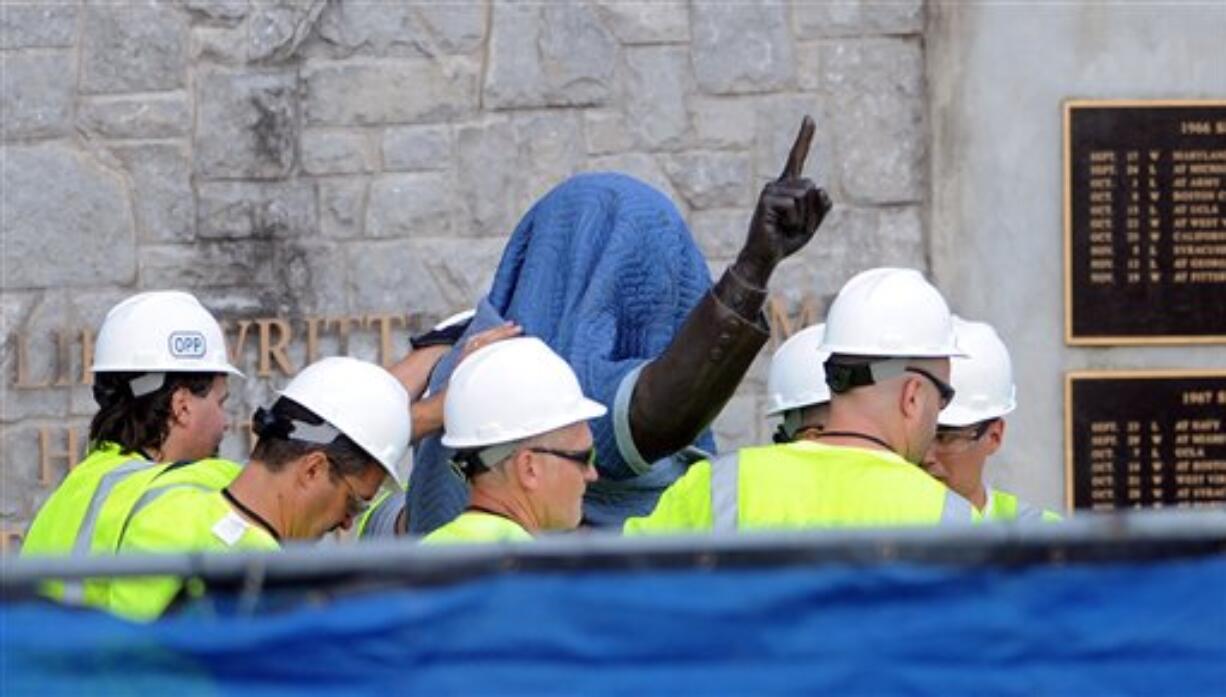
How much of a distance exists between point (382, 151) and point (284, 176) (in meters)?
0.32

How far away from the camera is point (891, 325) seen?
5.65 meters

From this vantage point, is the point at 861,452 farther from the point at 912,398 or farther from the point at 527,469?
the point at 527,469

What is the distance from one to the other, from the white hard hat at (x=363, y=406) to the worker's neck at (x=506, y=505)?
1.83ft

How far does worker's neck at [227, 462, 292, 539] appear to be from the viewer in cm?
566

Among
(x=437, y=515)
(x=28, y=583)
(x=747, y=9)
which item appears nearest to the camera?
(x=28, y=583)

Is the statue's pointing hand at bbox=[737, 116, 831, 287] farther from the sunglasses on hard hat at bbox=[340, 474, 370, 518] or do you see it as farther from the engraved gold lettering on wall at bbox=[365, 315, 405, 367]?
the engraved gold lettering on wall at bbox=[365, 315, 405, 367]

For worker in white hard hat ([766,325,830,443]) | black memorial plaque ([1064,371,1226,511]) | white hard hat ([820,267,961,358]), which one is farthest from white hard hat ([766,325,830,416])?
black memorial plaque ([1064,371,1226,511])

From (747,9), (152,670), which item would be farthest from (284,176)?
(152,670)

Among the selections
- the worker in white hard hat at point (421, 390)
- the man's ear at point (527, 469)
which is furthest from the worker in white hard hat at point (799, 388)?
the man's ear at point (527, 469)

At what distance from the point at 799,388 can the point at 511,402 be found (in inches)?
54.9

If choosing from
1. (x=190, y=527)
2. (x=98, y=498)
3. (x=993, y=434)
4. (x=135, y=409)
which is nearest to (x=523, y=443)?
(x=190, y=527)

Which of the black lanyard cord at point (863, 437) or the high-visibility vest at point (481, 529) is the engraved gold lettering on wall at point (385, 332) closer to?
the black lanyard cord at point (863, 437)

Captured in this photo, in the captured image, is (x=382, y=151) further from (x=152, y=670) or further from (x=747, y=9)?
(x=152, y=670)

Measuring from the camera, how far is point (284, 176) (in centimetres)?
957
